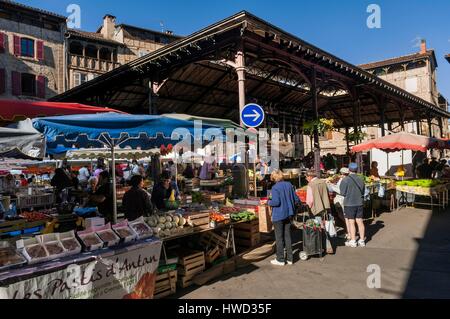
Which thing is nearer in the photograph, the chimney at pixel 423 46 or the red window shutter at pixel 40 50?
the red window shutter at pixel 40 50

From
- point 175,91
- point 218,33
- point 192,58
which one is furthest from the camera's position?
point 175,91

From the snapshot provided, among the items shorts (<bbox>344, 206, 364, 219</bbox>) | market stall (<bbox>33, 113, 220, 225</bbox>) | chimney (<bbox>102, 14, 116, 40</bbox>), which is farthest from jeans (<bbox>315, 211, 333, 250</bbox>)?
chimney (<bbox>102, 14, 116, 40</bbox>)

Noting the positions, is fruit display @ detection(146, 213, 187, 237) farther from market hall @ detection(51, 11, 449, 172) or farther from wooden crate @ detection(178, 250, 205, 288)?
market hall @ detection(51, 11, 449, 172)

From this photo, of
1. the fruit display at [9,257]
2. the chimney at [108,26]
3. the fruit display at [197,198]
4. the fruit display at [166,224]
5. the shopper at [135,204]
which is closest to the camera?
the fruit display at [9,257]

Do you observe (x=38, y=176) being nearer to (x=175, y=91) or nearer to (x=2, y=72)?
(x=2, y=72)

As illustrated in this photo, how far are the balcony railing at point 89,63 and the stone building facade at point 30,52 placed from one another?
2.96 ft

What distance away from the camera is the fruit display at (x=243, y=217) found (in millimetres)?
6031

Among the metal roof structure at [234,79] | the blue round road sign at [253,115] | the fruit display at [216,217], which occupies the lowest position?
the fruit display at [216,217]

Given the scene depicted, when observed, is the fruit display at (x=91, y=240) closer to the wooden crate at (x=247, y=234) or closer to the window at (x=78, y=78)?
the wooden crate at (x=247, y=234)

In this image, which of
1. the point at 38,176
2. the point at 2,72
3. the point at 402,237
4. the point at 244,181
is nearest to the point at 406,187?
the point at 402,237

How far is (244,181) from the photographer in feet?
29.7

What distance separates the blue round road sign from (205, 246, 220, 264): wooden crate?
296 cm

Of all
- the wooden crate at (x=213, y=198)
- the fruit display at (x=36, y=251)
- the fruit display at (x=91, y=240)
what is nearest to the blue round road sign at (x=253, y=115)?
the wooden crate at (x=213, y=198)

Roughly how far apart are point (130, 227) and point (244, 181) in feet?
16.8
